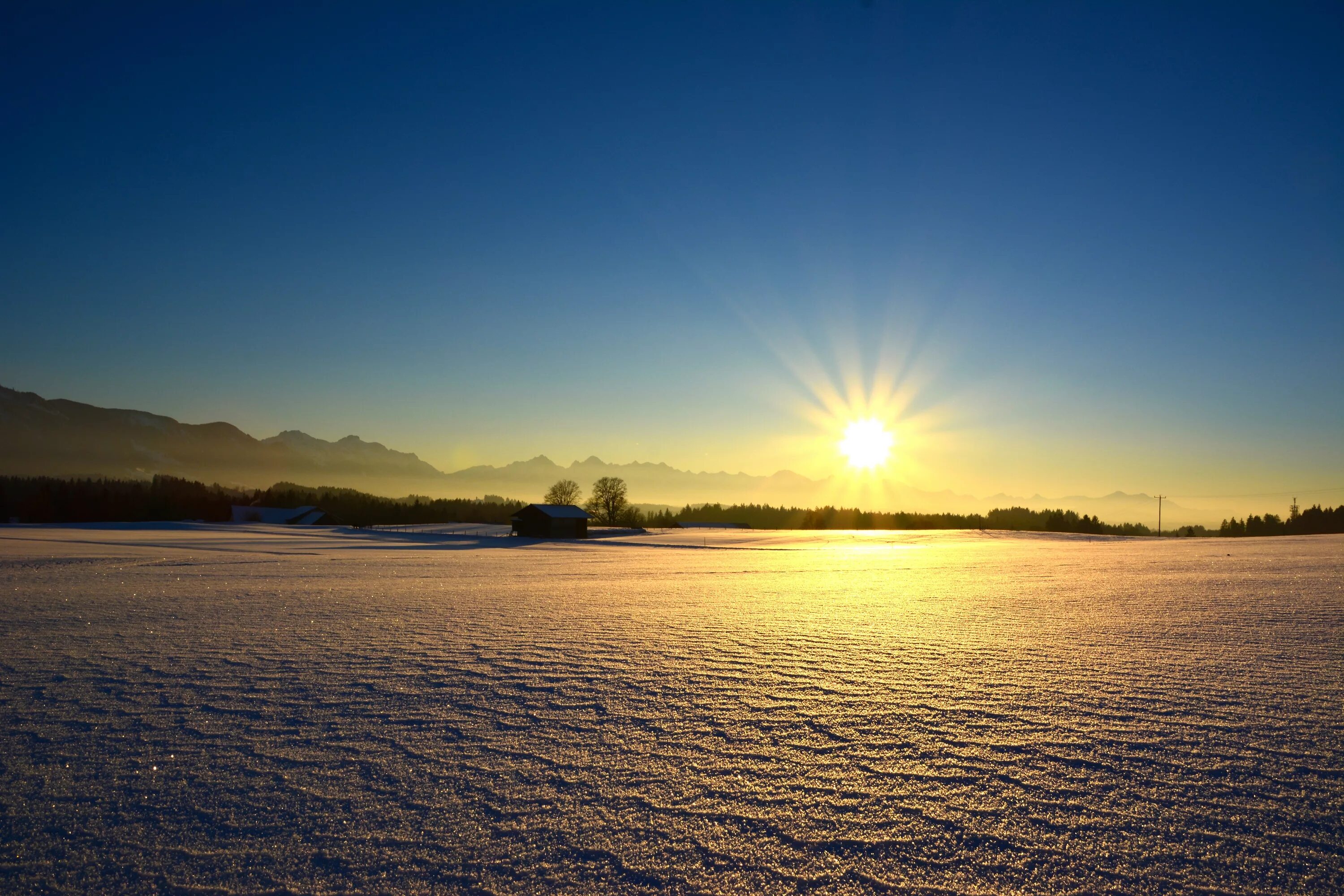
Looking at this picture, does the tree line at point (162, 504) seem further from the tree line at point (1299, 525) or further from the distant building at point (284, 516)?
the tree line at point (1299, 525)

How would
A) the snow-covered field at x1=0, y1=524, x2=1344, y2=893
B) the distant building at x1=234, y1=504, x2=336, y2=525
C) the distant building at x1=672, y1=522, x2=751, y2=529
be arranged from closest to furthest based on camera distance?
the snow-covered field at x1=0, y1=524, x2=1344, y2=893, the distant building at x1=234, y1=504, x2=336, y2=525, the distant building at x1=672, y1=522, x2=751, y2=529

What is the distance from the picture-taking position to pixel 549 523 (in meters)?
57.5

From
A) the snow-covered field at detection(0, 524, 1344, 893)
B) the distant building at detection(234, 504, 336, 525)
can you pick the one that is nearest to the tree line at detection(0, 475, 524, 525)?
the distant building at detection(234, 504, 336, 525)

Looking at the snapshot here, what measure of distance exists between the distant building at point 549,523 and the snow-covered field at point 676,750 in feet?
155

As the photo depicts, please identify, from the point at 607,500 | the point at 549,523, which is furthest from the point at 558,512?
the point at 607,500

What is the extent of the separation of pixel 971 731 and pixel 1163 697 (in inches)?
76.5

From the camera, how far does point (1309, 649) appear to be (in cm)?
680

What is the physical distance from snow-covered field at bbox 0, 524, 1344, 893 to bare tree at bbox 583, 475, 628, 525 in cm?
8279

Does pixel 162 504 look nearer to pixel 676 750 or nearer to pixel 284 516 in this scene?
pixel 284 516

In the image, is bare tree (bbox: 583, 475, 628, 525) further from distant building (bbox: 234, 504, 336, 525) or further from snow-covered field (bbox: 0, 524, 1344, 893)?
snow-covered field (bbox: 0, 524, 1344, 893)

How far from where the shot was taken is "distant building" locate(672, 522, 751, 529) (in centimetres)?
8888

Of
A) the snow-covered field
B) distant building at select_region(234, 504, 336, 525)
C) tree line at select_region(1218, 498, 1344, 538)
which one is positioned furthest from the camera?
distant building at select_region(234, 504, 336, 525)

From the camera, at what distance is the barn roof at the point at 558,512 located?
5750cm

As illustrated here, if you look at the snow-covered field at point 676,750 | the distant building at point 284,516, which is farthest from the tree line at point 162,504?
the snow-covered field at point 676,750
